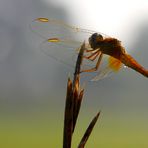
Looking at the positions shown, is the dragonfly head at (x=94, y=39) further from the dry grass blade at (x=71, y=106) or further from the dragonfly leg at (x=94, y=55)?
the dry grass blade at (x=71, y=106)

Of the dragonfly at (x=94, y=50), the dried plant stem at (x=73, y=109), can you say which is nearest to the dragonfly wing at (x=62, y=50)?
the dragonfly at (x=94, y=50)

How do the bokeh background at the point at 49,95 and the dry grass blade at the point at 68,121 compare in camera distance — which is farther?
the bokeh background at the point at 49,95

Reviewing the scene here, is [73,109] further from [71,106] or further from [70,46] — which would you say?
[70,46]

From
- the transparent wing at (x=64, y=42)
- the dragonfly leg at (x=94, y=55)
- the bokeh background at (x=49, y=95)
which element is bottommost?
Answer: the bokeh background at (x=49, y=95)

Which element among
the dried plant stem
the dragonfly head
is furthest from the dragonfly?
the dried plant stem

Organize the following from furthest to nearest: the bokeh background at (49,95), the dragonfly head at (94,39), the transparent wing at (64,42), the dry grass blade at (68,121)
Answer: the bokeh background at (49,95) → the dragonfly head at (94,39) → the transparent wing at (64,42) → the dry grass blade at (68,121)

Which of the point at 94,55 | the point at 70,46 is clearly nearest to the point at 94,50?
the point at 94,55

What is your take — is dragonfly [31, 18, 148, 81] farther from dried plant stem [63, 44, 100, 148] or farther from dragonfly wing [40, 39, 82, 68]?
dried plant stem [63, 44, 100, 148]

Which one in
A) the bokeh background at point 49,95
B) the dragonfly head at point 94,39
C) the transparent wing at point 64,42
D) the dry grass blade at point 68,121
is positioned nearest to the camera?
the dry grass blade at point 68,121

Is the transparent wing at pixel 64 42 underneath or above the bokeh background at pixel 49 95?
above
